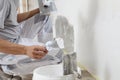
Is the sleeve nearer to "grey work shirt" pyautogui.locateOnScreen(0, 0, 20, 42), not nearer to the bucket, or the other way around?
"grey work shirt" pyautogui.locateOnScreen(0, 0, 20, 42)

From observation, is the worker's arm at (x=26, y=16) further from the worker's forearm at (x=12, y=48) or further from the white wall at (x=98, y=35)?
the worker's forearm at (x=12, y=48)

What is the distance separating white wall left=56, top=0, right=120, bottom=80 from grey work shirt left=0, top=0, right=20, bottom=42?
308mm

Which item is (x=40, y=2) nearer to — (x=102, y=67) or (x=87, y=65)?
(x=87, y=65)

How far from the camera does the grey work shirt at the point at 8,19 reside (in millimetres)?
966

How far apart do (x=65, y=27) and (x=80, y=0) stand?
28cm

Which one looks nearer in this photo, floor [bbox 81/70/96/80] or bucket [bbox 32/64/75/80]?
bucket [bbox 32/64/75/80]

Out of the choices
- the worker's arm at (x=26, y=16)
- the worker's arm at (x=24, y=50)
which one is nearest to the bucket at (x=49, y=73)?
the worker's arm at (x=24, y=50)

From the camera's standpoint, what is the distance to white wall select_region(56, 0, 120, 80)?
2.36 ft

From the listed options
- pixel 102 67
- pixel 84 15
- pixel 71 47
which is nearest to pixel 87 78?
pixel 102 67

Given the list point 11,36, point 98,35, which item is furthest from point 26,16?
point 98,35

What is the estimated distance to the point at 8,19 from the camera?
3.40 ft

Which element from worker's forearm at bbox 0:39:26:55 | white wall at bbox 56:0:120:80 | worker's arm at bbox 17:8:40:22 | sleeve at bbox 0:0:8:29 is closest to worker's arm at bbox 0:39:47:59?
Answer: worker's forearm at bbox 0:39:26:55

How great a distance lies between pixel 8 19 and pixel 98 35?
0.46 metres

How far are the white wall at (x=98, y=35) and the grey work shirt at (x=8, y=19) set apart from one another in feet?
1.01
